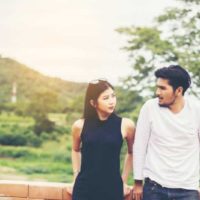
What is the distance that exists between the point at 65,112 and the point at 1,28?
8.49ft

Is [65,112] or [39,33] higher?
[39,33]

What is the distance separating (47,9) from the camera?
12.5m

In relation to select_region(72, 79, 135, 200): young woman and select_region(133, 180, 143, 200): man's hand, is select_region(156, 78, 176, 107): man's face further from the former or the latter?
select_region(133, 180, 143, 200): man's hand

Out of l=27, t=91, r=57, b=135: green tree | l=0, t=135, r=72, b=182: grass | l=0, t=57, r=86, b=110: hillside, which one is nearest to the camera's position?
l=0, t=135, r=72, b=182: grass

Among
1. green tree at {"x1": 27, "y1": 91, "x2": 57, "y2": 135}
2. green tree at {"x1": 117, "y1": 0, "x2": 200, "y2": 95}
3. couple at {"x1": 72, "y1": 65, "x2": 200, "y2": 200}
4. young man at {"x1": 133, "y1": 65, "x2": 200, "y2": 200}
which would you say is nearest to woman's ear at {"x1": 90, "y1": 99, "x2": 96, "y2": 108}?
couple at {"x1": 72, "y1": 65, "x2": 200, "y2": 200}

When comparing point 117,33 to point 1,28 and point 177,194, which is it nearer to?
point 1,28

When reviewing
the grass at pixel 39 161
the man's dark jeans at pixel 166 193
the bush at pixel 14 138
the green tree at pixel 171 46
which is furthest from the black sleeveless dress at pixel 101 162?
the bush at pixel 14 138

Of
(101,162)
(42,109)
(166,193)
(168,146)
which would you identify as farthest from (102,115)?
(42,109)

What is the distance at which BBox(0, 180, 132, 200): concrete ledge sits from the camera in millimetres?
2295

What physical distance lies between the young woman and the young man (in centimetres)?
7

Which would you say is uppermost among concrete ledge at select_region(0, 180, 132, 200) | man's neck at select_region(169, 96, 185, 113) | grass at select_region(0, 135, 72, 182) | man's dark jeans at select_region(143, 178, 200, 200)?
man's neck at select_region(169, 96, 185, 113)

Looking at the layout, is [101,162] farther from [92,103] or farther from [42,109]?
[42,109]

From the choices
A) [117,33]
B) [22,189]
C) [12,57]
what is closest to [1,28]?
[12,57]

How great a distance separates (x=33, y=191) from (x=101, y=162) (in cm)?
43
